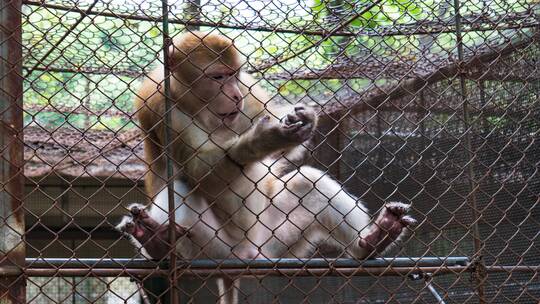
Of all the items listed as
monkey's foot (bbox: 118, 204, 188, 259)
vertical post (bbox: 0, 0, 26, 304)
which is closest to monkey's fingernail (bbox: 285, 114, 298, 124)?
monkey's foot (bbox: 118, 204, 188, 259)

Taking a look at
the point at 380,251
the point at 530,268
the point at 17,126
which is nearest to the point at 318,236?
the point at 380,251

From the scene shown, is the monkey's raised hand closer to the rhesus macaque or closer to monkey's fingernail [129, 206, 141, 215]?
the rhesus macaque

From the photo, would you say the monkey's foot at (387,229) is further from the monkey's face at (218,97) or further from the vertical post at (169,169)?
the vertical post at (169,169)

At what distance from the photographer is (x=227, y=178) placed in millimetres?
4176

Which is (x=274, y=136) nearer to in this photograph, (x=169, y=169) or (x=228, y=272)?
(x=169, y=169)

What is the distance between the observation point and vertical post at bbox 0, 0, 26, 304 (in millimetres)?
3256

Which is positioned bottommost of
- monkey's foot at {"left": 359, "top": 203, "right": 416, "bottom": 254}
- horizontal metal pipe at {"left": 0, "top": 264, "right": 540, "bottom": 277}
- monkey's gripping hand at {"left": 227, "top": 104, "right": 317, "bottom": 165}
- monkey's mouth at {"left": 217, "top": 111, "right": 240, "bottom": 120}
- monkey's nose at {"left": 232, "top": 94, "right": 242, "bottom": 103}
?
horizontal metal pipe at {"left": 0, "top": 264, "right": 540, "bottom": 277}

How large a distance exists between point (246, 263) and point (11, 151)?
1.35 m

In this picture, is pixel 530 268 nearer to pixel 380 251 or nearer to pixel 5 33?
pixel 380 251

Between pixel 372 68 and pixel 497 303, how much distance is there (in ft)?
7.07

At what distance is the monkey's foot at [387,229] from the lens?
4301 millimetres

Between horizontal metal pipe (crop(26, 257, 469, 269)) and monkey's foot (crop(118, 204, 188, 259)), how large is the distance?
104 millimetres

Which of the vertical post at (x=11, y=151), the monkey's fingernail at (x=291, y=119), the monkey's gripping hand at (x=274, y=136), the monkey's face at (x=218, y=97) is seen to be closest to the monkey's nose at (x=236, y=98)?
the monkey's face at (x=218, y=97)

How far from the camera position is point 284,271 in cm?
379
